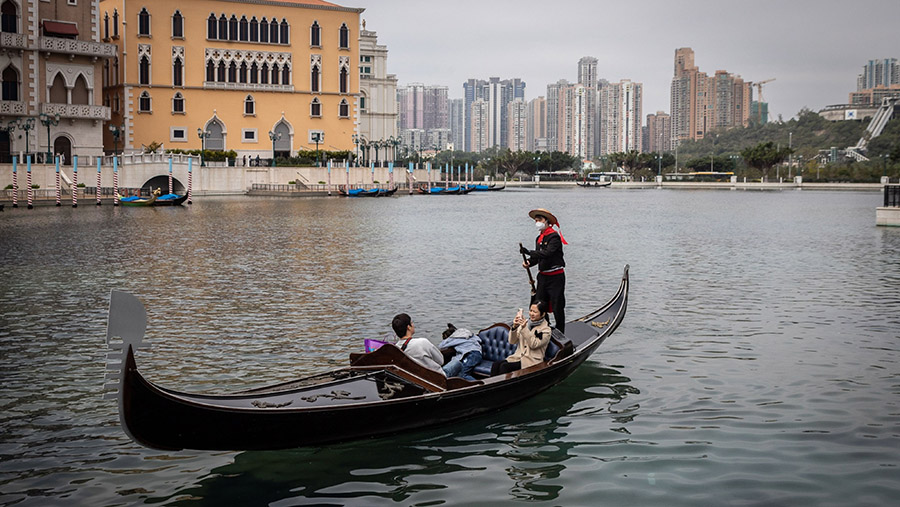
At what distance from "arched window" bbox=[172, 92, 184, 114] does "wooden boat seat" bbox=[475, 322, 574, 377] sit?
237 feet

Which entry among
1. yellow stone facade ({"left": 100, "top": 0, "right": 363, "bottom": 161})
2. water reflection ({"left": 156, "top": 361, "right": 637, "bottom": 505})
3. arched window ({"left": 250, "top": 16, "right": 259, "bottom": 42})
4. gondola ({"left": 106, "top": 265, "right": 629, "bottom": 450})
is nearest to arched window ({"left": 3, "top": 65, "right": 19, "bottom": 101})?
yellow stone facade ({"left": 100, "top": 0, "right": 363, "bottom": 161})

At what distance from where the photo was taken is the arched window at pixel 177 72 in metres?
77.7

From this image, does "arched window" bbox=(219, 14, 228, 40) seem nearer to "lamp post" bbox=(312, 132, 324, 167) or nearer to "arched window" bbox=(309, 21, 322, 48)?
"arched window" bbox=(309, 21, 322, 48)

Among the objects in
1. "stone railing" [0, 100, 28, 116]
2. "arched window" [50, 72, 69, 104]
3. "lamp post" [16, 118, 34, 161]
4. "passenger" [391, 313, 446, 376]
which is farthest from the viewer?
"arched window" [50, 72, 69, 104]

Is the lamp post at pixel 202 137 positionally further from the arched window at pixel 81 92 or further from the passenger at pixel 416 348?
the passenger at pixel 416 348

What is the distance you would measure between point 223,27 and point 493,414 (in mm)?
75057

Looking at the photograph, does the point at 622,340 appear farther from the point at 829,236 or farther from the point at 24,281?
the point at 829,236

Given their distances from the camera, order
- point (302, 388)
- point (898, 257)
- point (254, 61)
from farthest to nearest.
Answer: point (254, 61) → point (898, 257) → point (302, 388)

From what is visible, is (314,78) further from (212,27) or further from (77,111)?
(77,111)

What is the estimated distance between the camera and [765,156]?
12494 cm

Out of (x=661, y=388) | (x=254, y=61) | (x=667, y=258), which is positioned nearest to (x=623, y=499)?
(x=661, y=388)

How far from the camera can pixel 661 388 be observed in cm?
1095

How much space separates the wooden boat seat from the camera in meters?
10.2

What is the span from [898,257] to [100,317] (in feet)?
71.2
